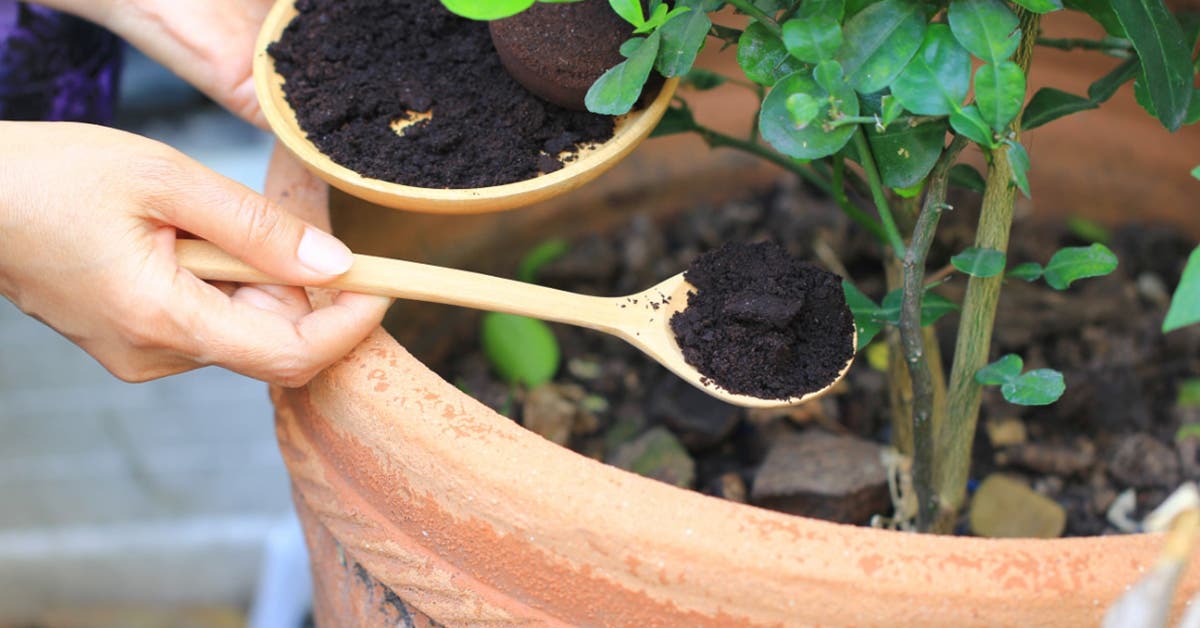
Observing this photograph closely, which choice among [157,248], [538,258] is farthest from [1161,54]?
[538,258]

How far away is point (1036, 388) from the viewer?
67 cm

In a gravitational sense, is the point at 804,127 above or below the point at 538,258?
above

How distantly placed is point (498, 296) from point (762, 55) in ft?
0.79

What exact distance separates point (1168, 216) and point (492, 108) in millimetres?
879

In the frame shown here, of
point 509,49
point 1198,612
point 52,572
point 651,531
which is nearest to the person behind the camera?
point 1198,612

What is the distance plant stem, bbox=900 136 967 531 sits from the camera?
2.16 ft

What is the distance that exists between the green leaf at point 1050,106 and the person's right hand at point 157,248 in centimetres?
48

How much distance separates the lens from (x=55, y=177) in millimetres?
687

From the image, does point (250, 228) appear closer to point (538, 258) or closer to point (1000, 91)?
point (1000, 91)

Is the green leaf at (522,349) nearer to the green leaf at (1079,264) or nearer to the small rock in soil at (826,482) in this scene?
the small rock in soil at (826,482)

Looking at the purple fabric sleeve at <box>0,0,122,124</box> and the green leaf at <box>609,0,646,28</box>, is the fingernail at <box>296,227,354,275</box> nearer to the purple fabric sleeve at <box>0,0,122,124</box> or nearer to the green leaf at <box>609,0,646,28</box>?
the green leaf at <box>609,0,646,28</box>

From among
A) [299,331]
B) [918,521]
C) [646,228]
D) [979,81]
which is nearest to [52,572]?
[646,228]

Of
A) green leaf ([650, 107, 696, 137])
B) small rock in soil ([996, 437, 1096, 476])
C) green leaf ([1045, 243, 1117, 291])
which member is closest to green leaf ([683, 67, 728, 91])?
green leaf ([650, 107, 696, 137])

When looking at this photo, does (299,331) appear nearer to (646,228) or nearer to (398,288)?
(398,288)
